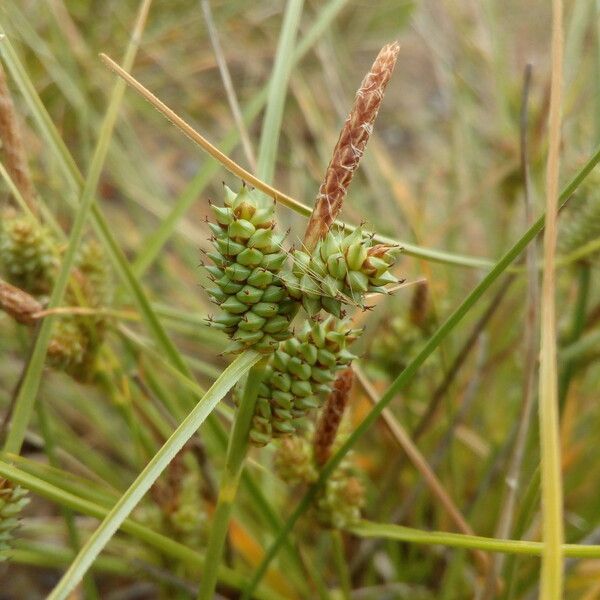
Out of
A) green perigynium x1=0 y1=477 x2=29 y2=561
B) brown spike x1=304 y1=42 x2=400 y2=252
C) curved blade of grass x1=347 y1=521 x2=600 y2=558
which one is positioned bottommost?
green perigynium x1=0 y1=477 x2=29 y2=561

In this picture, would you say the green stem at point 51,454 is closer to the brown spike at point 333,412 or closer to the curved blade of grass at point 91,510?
the curved blade of grass at point 91,510

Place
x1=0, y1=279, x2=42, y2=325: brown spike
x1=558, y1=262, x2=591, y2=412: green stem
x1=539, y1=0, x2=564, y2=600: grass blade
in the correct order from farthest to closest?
x1=558, y1=262, x2=591, y2=412: green stem → x1=0, y1=279, x2=42, y2=325: brown spike → x1=539, y1=0, x2=564, y2=600: grass blade

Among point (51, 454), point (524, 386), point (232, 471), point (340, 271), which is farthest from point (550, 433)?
point (51, 454)

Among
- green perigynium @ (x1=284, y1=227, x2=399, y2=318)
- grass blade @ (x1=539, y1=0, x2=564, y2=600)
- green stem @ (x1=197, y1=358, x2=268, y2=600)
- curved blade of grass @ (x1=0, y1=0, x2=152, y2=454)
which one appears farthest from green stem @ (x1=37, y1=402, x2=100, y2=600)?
grass blade @ (x1=539, y1=0, x2=564, y2=600)

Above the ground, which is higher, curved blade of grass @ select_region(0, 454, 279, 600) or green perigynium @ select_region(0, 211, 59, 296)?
green perigynium @ select_region(0, 211, 59, 296)

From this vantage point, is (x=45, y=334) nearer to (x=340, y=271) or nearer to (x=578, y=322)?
(x=340, y=271)

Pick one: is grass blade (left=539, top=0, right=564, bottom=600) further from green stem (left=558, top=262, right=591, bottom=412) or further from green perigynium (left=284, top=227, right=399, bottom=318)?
green stem (left=558, top=262, right=591, bottom=412)

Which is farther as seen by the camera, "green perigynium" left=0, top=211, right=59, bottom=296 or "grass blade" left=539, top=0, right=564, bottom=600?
"green perigynium" left=0, top=211, right=59, bottom=296
